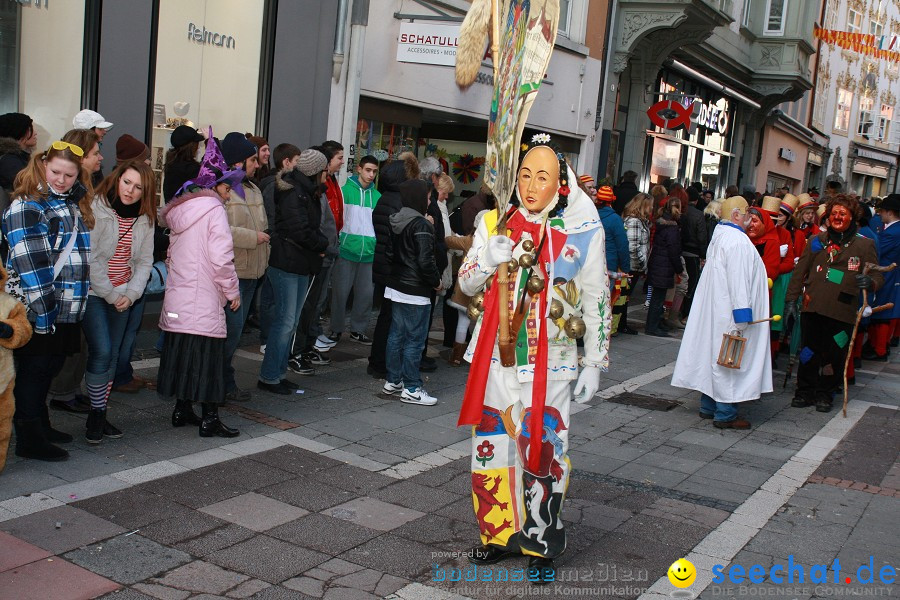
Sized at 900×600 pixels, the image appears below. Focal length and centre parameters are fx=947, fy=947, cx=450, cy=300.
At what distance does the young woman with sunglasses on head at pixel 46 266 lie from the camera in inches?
209

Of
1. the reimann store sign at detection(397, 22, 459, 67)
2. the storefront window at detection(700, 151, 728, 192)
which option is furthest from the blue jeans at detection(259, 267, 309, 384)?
the storefront window at detection(700, 151, 728, 192)

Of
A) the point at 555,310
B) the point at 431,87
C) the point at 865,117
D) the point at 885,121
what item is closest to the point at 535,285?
the point at 555,310

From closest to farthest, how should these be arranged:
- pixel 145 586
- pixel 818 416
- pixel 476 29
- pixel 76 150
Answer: pixel 145 586, pixel 476 29, pixel 76 150, pixel 818 416

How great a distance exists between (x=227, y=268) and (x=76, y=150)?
3.78 ft

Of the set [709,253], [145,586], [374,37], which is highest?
[374,37]

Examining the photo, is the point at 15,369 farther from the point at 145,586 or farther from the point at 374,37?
the point at 374,37


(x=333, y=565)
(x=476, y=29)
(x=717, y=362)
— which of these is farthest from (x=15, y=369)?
(x=717, y=362)

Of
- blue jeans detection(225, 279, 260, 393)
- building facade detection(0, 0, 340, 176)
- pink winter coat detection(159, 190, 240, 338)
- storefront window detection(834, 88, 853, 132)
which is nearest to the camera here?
Result: pink winter coat detection(159, 190, 240, 338)

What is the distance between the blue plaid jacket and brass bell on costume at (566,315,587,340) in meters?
2.91

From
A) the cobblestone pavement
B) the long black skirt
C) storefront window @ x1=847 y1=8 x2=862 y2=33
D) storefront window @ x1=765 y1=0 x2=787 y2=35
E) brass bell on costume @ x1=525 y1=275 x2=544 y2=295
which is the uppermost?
storefront window @ x1=847 y1=8 x2=862 y2=33

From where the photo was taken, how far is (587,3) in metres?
17.8

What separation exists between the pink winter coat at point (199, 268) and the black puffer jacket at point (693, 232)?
362 inches

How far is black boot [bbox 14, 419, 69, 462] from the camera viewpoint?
218 inches

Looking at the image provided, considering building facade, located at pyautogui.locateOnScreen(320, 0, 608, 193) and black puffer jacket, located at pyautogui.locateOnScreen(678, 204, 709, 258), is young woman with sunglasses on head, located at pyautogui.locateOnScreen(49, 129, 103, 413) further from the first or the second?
black puffer jacket, located at pyautogui.locateOnScreen(678, 204, 709, 258)
